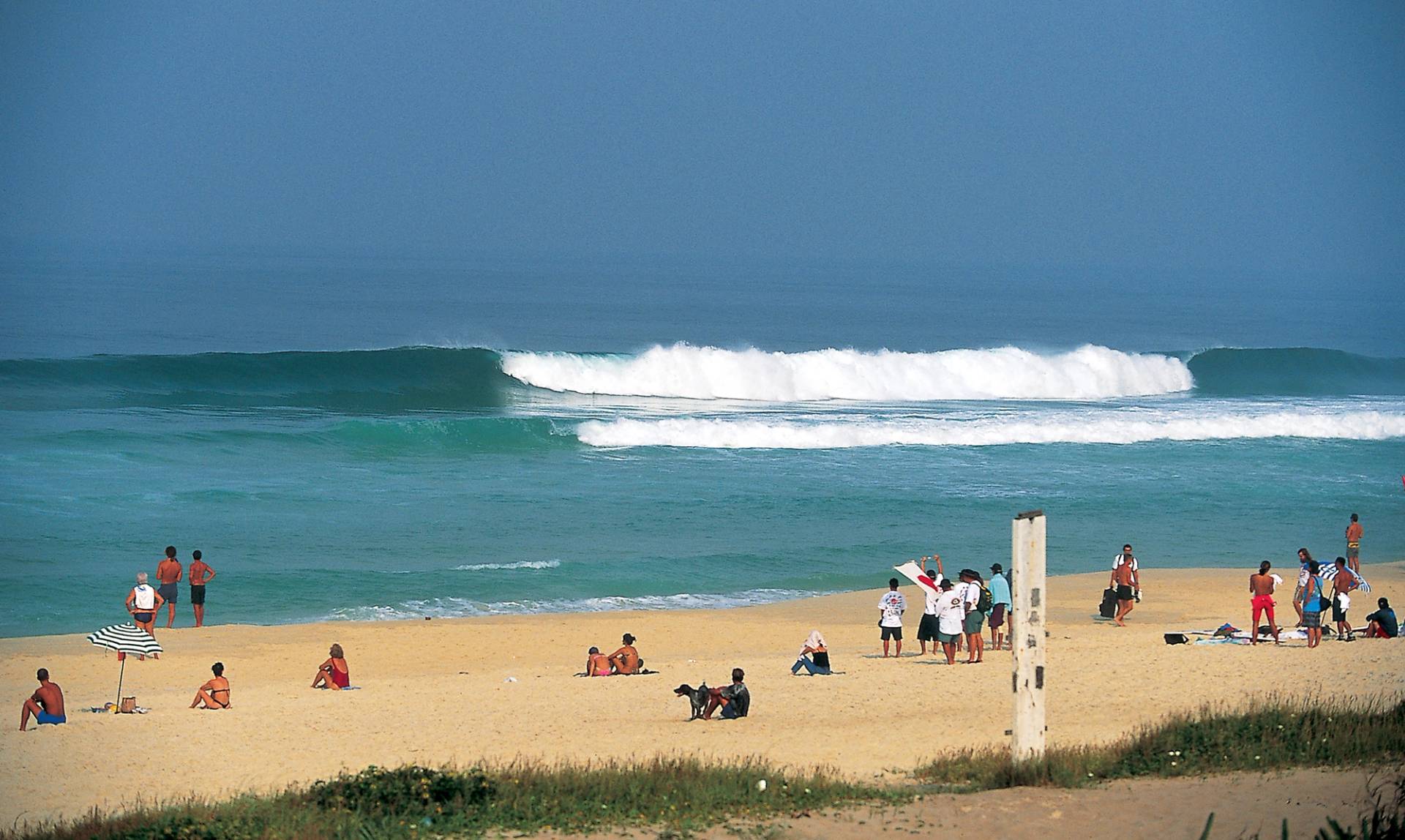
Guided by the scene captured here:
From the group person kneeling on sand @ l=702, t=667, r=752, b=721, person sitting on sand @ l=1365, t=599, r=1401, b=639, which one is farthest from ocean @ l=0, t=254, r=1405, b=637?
person kneeling on sand @ l=702, t=667, r=752, b=721

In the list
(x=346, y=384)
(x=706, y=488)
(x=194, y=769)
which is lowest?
(x=194, y=769)

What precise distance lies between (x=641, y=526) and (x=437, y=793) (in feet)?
52.9

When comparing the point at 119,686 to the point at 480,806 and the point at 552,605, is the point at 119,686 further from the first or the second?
the point at 480,806

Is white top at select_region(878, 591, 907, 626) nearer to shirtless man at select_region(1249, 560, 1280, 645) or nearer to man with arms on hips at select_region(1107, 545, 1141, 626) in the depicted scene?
man with arms on hips at select_region(1107, 545, 1141, 626)

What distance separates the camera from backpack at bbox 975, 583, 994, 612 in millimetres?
15531

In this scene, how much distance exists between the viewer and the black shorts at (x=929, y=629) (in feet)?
51.8

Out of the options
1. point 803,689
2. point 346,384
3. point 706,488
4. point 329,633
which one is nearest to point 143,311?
point 346,384

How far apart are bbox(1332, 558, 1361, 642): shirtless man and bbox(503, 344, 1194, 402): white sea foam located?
30153mm

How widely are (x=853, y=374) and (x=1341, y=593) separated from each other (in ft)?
113

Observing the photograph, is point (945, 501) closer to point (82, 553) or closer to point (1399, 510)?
point (1399, 510)

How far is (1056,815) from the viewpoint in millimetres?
8320

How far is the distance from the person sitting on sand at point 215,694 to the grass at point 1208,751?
6892mm

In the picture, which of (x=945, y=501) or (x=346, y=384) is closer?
(x=945, y=501)

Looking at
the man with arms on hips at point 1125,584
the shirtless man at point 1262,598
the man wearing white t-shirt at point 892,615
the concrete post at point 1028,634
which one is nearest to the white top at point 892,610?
the man wearing white t-shirt at point 892,615
